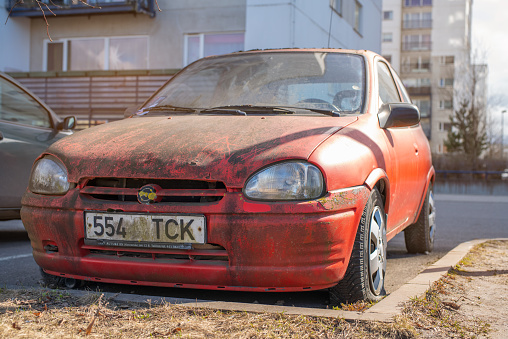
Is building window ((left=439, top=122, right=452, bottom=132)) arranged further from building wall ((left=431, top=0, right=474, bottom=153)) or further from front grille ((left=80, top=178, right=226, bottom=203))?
front grille ((left=80, top=178, right=226, bottom=203))

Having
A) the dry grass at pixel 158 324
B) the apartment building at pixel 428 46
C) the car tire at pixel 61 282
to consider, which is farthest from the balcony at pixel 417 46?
the dry grass at pixel 158 324

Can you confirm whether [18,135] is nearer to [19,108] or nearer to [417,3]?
[19,108]

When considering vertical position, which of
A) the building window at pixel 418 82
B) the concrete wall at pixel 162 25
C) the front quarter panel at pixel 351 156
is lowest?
the front quarter panel at pixel 351 156

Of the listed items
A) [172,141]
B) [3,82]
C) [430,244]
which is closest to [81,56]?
[3,82]

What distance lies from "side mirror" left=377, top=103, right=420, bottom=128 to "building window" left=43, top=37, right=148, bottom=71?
15283mm

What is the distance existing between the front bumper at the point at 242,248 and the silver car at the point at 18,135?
2880 millimetres

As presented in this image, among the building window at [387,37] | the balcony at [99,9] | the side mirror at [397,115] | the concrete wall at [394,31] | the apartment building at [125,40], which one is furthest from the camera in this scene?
the building window at [387,37]

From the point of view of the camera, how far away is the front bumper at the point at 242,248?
114 inches

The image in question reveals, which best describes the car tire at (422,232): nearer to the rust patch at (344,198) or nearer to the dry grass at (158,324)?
the rust patch at (344,198)

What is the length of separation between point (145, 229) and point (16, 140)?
335cm

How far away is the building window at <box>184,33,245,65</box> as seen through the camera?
1733cm

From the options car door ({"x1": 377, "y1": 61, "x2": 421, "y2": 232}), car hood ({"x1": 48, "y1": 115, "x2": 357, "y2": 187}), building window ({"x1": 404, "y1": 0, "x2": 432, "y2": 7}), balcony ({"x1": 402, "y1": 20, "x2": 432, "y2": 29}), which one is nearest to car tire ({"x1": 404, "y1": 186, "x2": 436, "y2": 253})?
car door ({"x1": 377, "y1": 61, "x2": 421, "y2": 232})

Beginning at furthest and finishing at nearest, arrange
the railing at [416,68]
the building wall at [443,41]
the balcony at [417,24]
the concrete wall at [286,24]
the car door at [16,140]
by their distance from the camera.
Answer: the balcony at [417,24] → the railing at [416,68] → the building wall at [443,41] → the concrete wall at [286,24] → the car door at [16,140]

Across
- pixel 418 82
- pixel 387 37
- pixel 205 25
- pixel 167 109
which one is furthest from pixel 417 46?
pixel 167 109
